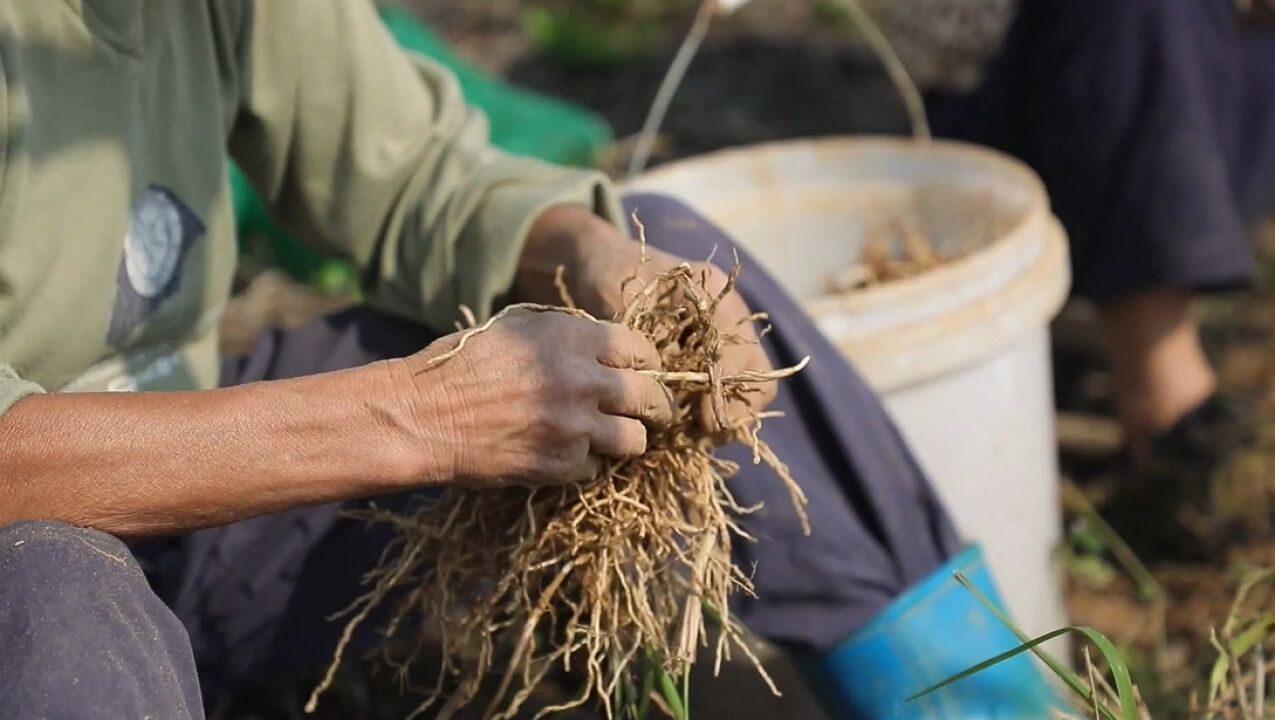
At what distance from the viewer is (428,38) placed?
9.43 ft

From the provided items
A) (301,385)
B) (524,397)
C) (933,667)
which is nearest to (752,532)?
(933,667)

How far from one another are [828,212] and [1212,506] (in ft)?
2.23

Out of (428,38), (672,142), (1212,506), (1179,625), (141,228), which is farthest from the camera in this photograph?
(672,142)

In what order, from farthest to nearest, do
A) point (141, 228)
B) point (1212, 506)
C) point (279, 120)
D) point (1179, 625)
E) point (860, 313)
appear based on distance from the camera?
1. point (1212, 506)
2. point (1179, 625)
3. point (860, 313)
4. point (279, 120)
5. point (141, 228)

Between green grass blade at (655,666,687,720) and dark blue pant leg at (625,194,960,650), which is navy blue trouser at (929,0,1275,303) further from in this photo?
green grass blade at (655,666,687,720)

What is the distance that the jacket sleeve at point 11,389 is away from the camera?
892mm

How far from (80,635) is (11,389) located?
0.17 m

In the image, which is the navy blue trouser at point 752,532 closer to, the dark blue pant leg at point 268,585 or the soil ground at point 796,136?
the dark blue pant leg at point 268,585

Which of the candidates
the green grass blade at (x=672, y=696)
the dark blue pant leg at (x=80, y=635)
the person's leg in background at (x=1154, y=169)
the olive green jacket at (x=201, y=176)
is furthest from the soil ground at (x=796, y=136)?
the dark blue pant leg at (x=80, y=635)

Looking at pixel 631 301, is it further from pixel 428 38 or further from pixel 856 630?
pixel 428 38

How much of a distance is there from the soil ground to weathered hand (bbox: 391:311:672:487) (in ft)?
1.52

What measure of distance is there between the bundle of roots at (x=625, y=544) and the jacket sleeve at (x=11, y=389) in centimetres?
29

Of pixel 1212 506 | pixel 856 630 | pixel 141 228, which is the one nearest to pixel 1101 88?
pixel 1212 506

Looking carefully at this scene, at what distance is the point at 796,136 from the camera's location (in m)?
3.12
